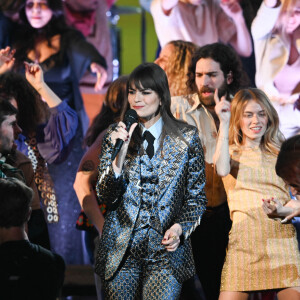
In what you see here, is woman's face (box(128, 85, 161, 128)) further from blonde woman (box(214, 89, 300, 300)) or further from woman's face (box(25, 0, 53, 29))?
woman's face (box(25, 0, 53, 29))

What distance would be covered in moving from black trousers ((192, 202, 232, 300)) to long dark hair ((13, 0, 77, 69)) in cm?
211

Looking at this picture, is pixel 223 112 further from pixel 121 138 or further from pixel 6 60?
pixel 6 60

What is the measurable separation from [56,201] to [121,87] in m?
1.29

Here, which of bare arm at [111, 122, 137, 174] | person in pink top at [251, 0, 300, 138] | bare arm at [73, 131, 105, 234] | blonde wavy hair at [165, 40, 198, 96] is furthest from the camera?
person in pink top at [251, 0, 300, 138]

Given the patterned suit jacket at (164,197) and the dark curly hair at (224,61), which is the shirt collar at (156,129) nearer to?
the patterned suit jacket at (164,197)

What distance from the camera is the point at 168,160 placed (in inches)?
107

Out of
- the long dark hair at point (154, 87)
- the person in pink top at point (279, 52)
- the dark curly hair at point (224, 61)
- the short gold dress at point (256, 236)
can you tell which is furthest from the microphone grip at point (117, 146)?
the person in pink top at point (279, 52)

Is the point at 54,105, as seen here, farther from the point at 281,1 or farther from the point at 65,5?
the point at 281,1

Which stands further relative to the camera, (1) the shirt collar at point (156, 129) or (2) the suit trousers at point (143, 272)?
(1) the shirt collar at point (156, 129)

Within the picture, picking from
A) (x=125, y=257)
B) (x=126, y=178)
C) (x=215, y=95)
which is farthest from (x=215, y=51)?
(x=125, y=257)

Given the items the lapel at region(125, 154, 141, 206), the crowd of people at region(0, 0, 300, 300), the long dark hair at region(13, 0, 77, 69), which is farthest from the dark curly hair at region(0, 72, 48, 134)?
the lapel at region(125, 154, 141, 206)

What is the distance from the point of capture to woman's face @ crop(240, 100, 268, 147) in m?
3.32

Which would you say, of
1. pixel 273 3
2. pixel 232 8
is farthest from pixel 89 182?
pixel 273 3

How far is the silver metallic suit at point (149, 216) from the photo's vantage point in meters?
2.62
